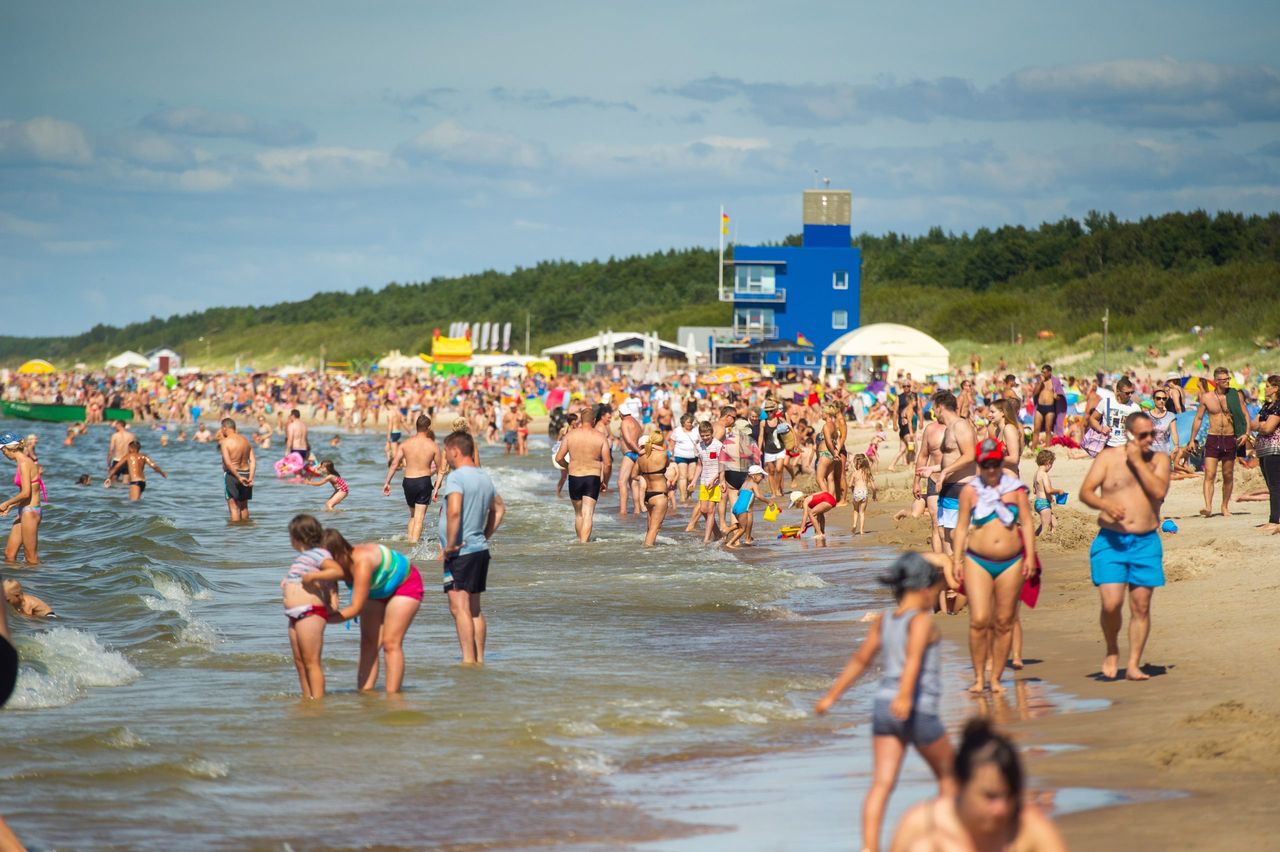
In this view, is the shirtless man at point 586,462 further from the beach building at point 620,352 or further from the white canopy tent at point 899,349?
the beach building at point 620,352

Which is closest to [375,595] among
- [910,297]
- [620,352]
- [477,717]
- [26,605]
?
[477,717]

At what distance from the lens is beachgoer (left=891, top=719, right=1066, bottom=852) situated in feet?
11.4

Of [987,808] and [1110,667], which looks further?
[1110,667]

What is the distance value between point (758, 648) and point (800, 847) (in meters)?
4.70

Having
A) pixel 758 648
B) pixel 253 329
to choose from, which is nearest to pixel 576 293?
pixel 253 329

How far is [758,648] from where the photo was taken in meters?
10.0

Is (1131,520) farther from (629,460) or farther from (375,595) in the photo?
(629,460)

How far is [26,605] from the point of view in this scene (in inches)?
Answer: 452

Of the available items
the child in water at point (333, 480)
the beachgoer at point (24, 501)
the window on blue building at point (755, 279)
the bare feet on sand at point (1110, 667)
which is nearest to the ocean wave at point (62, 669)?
the beachgoer at point (24, 501)

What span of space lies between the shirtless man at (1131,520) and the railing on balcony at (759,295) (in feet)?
167

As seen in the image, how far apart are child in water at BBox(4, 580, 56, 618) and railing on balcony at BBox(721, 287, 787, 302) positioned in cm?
4824

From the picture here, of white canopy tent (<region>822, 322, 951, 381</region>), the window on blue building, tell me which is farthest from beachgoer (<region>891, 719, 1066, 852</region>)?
the window on blue building

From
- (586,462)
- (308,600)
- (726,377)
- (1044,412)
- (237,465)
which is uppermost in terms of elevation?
(726,377)

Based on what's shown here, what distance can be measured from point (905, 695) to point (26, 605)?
8.92 metres
